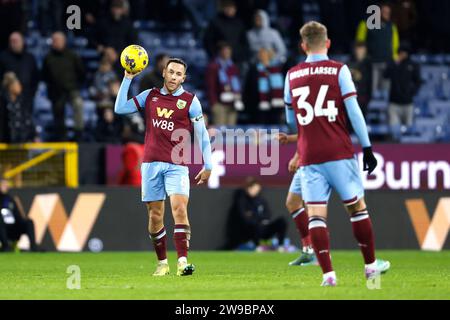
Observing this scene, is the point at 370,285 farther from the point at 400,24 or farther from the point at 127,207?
the point at 400,24

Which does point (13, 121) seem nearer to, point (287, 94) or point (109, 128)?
point (109, 128)

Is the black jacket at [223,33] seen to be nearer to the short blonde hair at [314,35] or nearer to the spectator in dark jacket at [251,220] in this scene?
the spectator in dark jacket at [251,220]

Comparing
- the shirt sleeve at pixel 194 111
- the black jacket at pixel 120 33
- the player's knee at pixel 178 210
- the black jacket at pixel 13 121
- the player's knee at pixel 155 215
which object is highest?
the black jacket at pixel 120 33

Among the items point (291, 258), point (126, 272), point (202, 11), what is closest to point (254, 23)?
point (202, 11)

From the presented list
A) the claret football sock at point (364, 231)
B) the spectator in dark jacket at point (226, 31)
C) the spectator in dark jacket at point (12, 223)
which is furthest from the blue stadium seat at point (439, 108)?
the claret football sock at point (364, 231)

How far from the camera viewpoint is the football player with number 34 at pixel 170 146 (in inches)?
516

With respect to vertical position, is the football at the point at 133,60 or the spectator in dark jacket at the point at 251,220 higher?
Answer: the football at the point at 133,60

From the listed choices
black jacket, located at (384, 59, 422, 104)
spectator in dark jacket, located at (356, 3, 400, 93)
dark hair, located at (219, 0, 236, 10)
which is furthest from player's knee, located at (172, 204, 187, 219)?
spectator in dark jacket, located at (356, 3, 400, 93)

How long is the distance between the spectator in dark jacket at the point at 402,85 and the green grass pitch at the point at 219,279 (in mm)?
5382

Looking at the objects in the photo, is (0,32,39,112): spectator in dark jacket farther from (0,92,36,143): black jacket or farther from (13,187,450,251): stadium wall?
(13,187,450,251): stadium wall

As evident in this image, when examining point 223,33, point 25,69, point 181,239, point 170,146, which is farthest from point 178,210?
point 223,33

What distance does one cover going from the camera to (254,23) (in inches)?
979

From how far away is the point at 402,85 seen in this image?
23.5m

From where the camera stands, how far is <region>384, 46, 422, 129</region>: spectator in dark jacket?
23.5 meters
